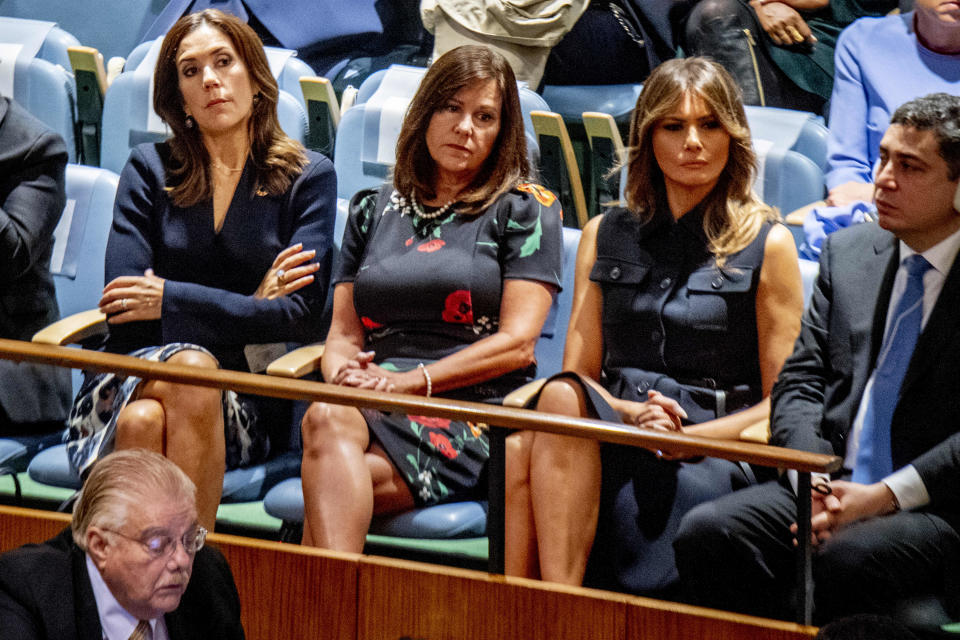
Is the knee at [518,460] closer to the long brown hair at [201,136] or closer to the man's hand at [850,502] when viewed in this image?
the man's hand at [850,502]

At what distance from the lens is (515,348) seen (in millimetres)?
1731

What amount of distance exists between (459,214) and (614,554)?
0.59 meters

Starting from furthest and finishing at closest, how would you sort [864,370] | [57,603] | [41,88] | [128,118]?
A: [41,88] < [128,118] < [864,370] < [57,603]

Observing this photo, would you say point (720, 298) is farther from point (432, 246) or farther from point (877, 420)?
point (432, 246)

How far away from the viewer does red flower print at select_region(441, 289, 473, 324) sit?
178cm

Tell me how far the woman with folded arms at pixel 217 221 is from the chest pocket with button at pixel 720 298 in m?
0.57

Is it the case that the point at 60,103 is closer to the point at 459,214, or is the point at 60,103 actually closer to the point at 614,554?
the point at 459,214

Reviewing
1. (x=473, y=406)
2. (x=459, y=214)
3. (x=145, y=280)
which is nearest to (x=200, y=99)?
(x=145, y=280)

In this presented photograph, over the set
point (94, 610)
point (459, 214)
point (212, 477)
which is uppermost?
point (459, 214)

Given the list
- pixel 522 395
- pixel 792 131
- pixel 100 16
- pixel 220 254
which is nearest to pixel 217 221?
pixel 220 254

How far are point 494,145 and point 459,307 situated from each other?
0.83 ft

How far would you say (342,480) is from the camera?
63.2 inches

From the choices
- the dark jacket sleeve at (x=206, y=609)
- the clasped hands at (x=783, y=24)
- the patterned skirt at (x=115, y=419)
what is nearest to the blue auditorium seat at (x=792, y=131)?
the clasped hands at (x=783, y=24)

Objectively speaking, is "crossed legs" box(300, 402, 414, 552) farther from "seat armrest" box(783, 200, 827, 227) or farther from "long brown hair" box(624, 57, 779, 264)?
"seat armrest" box(783, 200, 827, 227)
